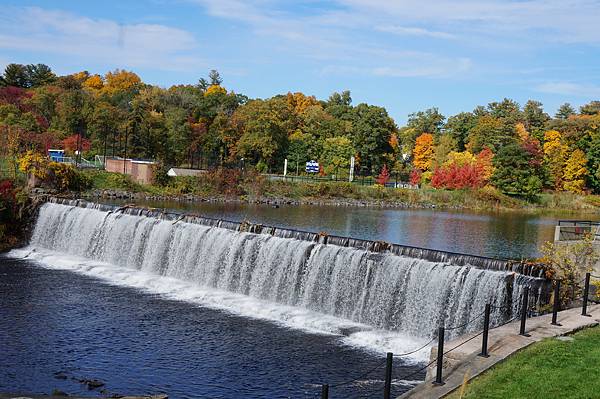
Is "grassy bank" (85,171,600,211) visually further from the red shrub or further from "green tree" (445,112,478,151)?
"green tree" (445,112,478,151)

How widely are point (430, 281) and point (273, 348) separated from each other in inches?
211

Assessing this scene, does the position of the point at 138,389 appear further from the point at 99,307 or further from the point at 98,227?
the point at 98,227

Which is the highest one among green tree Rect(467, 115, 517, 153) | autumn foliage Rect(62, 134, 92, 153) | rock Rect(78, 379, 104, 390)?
green tree Rect(467, 115, 517, 153)

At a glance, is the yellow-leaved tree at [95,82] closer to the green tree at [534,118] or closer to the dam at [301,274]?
the green tree at [534,118]

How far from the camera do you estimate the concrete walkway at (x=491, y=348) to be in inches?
428

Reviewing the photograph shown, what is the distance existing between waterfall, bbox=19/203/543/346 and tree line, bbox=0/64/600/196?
30.7 meters

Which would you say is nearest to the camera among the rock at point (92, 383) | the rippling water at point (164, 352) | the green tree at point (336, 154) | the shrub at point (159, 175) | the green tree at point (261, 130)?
the rock at point (92, 383)

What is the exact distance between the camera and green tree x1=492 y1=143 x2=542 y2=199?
7038 centimetres

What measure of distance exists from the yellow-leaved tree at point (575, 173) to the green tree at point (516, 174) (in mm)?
8205

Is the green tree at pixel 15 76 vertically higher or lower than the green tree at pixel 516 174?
higher

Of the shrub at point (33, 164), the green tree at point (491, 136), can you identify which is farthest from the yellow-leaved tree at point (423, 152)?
the shrub at point (33, 164)

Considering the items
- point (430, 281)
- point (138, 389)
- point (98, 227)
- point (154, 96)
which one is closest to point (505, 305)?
point (430, 281)

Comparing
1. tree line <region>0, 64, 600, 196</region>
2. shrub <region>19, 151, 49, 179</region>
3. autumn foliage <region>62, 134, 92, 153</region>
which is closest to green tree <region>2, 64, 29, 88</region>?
tree line <region>0, 64, 600, 196</region>

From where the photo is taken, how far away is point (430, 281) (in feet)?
62.8
